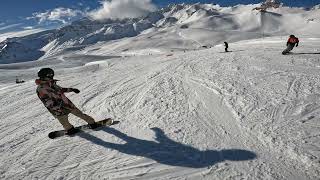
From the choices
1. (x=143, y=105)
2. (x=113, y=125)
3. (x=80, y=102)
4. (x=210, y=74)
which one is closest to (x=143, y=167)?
(x=113, y=125)

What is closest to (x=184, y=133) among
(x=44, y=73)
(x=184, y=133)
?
(x=184, y=133)

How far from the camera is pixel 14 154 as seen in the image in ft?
25.1

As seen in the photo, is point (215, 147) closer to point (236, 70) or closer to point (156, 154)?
point (156, 154)

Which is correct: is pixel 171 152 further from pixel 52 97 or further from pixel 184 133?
pixel 52 97

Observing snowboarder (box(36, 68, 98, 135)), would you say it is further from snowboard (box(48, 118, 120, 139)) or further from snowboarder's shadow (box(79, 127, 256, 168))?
snowboarder's shadow (box(79, 127, 256, 168))

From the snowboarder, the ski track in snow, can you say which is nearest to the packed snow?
the ski track in snow

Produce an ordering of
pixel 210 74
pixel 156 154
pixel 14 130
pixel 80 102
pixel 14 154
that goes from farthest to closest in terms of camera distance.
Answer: pixel 210 74 → pixel 80 102 → pixel 14 130 → pixel 14 154 → pixel 156 154

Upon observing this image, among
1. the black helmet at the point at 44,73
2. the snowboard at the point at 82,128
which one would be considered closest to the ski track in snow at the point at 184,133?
the snowboard at the point at 82,128

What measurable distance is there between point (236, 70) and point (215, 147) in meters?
8.30

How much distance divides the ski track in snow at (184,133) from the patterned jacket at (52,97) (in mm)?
759

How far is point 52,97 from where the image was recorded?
799 centimetres

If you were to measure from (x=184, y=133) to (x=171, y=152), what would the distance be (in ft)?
3.24

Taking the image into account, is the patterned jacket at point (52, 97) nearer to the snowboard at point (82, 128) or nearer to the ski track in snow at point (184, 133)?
the snowboard at point (82, 128)

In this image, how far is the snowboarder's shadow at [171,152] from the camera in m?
6.66
